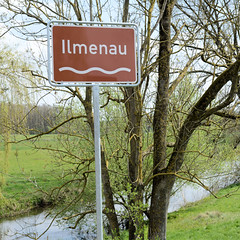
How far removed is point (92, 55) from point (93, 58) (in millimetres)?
23

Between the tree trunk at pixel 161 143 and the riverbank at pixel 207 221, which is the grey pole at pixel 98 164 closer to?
the tree trunk at pixel 161 143

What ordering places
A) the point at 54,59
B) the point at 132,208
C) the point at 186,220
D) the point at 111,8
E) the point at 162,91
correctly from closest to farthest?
the point at 54,59 → the point at 132,208 → the point at 111,8 → the point at 162,91 → the point at 186,220

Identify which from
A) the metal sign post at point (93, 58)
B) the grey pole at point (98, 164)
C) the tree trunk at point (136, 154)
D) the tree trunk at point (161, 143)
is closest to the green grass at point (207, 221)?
the tree trunk at point (161, 143)

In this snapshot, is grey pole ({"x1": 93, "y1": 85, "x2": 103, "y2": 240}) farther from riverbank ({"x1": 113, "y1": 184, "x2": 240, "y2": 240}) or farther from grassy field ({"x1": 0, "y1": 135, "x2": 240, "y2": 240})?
grassy field ({"x1": 0, "y1": 135, "x2": 240, "y2": 240})

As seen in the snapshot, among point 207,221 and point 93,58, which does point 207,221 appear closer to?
point 207,221

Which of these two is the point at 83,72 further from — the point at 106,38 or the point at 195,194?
the point at 195,194

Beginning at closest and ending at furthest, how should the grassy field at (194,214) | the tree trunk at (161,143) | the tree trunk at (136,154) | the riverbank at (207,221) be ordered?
the tree trunk at (136,154)
the tree trunk at (161,143)
the grassy field at (194,214)
the riverbank at (207,221)

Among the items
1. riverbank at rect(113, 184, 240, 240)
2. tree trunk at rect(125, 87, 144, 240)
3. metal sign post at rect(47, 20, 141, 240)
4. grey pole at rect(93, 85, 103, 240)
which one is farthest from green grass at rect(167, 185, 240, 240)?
metal sign post at rect(47, 20, 141, 240)

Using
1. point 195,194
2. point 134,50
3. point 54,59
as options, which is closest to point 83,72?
point 54,59

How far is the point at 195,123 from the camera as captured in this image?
5395mm

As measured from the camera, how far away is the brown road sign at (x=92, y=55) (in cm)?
227

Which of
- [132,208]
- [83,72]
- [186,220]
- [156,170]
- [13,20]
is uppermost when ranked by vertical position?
[13,20]

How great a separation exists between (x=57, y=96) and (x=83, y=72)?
12.1 ft

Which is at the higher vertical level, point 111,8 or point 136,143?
point 111,8
